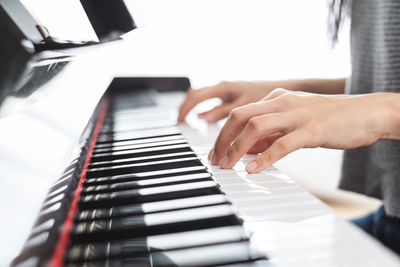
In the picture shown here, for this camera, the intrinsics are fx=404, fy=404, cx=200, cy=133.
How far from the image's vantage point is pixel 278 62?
8.27 feet

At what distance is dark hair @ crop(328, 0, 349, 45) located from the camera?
114 cm

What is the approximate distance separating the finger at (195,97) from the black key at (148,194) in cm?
47

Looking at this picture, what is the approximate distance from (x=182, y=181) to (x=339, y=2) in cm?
87

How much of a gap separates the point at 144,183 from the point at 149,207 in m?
0.08

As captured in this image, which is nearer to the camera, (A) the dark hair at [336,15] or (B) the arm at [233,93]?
(B) the arm at [233,93]

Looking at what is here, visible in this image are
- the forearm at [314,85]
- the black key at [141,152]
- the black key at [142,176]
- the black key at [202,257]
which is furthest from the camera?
the forearm at [314,85]

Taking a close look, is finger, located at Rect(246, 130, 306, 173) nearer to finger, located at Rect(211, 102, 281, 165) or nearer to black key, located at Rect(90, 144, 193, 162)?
finger, located at Rect(211, 102, 281, 165)

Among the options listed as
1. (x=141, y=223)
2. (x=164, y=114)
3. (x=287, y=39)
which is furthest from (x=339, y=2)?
(x=287, y=39)

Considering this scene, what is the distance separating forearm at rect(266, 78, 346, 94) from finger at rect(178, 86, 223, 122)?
20 cm

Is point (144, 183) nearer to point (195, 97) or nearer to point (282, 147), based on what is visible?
point (282, 147)

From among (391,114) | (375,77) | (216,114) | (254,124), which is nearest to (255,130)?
(254,124)

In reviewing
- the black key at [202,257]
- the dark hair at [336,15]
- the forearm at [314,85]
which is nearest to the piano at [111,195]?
the black key at [202,257]

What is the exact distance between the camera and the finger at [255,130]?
577mm

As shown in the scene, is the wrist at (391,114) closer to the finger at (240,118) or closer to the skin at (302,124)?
the skin at (302,124)
